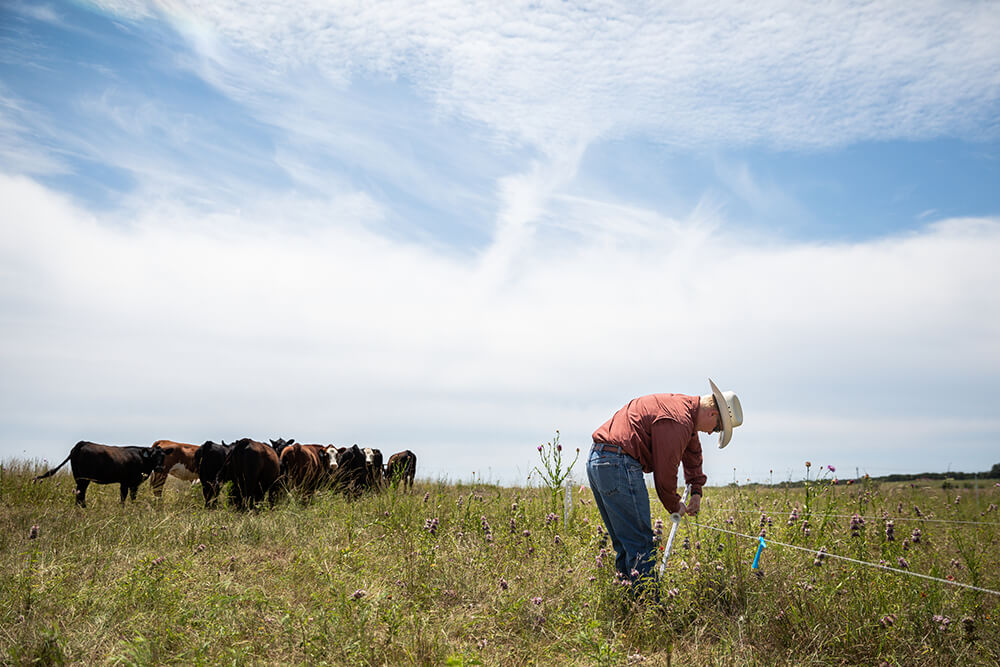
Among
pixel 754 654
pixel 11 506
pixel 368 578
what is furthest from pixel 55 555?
pixel 754 654

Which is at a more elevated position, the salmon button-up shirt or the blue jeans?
the salmon button-up shirt

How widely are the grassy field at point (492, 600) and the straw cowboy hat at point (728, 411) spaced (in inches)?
33.4

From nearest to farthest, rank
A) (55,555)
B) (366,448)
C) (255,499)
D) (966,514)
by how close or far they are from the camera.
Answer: (55,555) < (966,514) < (255,499) < (366,448)

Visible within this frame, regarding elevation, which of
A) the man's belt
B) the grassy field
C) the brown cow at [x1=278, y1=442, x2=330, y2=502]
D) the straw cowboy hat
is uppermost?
the straw cowboy hat

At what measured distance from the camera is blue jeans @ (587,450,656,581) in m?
5.25

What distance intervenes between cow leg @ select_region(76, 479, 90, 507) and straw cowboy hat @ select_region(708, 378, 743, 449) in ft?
33.7

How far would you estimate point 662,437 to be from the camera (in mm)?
5266

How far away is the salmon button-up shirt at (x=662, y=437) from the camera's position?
5.27 meters

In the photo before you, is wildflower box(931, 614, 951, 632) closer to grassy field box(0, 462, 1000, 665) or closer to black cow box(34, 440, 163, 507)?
grassy field box(0, 462, 1000, 665)

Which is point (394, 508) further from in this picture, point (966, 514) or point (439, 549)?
point (966, 514)

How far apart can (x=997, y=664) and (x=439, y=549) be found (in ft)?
14.5

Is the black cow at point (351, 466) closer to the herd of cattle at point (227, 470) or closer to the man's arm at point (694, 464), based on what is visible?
the herd of cattle at point (227, 470)

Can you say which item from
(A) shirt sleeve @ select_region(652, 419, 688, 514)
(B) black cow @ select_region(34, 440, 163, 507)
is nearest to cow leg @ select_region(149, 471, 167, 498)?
(B) black cow @ select_region(34, 440, 163, 507)

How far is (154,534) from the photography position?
7.83 metres
